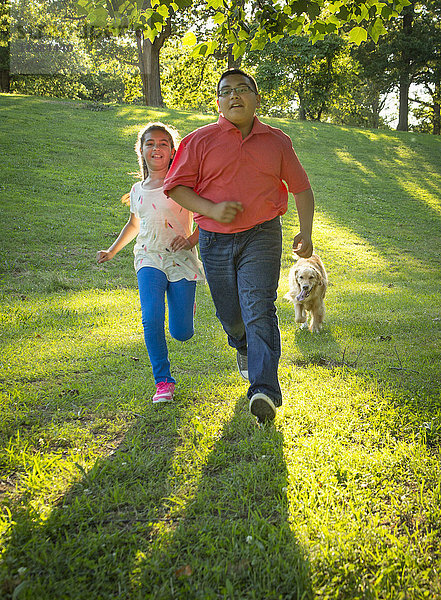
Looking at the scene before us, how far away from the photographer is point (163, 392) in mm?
4207

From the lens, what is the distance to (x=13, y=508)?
8.95 feet

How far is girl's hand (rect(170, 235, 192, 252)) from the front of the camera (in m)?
4.20

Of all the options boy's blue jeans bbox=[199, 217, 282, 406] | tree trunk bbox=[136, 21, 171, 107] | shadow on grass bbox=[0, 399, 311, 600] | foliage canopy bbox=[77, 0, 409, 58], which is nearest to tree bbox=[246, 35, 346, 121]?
tree trunk bbox=[136, 21, 171, 107]

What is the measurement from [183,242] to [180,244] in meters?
0.03

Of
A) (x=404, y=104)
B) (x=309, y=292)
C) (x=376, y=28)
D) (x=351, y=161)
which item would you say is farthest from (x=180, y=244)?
(x=404, y=104)

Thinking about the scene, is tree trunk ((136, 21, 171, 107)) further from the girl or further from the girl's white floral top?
the girl's white floral top

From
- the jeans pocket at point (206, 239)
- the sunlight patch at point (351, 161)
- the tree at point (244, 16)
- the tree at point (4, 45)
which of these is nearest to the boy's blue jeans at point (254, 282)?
the jeans pocket at point (206, 239)

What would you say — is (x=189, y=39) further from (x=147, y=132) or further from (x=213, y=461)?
(x=213, y=461)

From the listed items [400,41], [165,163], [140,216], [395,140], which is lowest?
[140,216]

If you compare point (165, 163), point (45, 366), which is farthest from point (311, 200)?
point (45, 366)

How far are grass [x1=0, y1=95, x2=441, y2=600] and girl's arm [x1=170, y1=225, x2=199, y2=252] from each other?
4.42ft

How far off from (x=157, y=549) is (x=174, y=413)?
1.62 metres

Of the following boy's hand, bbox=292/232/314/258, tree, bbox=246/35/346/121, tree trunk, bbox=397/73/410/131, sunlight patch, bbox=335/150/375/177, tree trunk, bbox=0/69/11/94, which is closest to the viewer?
boy's hand, bbox=292/232/314/258

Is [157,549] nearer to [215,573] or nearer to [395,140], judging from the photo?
[215,573]
